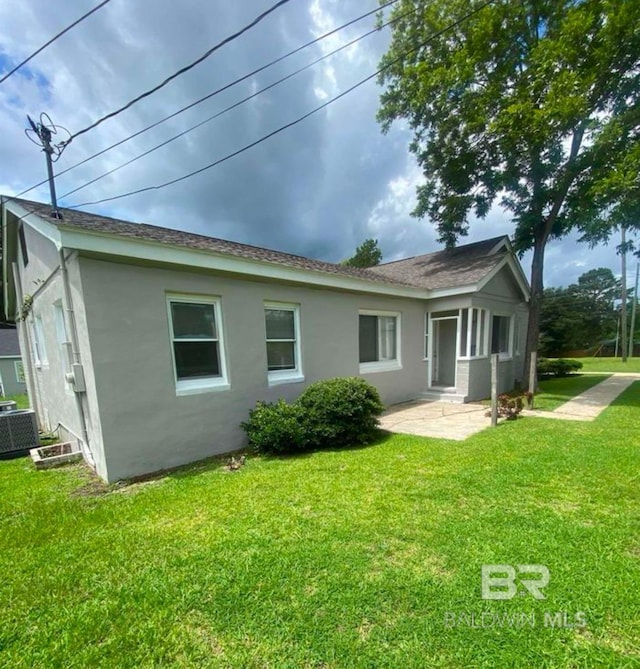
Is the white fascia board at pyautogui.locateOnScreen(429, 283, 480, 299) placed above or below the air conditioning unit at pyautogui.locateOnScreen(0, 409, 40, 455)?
above

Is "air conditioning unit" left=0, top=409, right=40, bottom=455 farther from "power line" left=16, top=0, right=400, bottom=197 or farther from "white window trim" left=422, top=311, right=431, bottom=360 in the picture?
"white window trim" left=422, top=311, right=431, bottom=360

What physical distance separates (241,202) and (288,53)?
6912mm

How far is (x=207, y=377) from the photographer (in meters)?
5.70

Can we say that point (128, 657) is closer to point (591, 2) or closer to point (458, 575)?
point (458, 575)

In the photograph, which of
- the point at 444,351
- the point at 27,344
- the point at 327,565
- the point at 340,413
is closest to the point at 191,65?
the point at 340,413

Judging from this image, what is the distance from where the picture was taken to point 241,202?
1143 cm

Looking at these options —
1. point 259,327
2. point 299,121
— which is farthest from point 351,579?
point 299,121

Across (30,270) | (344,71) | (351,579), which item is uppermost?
(344,71)

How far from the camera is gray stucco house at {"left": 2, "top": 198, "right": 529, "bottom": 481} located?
462 cm

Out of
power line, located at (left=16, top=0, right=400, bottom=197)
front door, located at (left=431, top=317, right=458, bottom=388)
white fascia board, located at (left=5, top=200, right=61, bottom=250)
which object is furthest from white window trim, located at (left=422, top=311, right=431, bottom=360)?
white fascia board, located at (left=5, top=200, right=61, bottom=250)

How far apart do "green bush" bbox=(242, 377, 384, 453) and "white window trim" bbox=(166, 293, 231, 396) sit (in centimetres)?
87

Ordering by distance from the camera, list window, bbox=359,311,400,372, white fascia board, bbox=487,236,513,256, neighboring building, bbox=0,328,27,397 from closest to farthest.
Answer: window, bbox=359,311,400,372 < white fascia board, bbox=487,236,513,256 < neighboring building, bbox=0,328,27,397

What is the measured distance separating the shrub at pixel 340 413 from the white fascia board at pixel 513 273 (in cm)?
553

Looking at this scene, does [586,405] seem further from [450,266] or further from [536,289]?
[450,266]
